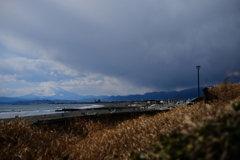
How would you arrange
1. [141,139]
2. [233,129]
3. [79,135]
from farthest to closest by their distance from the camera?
1. [79,135]
2. [141,139]
3. [233,129]

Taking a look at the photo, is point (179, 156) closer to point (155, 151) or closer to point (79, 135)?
point (155, 151)

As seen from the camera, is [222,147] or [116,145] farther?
[116,145]

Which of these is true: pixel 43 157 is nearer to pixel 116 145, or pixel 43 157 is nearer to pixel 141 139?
pixel 116 145

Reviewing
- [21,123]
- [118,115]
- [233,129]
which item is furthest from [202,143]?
[118,115]

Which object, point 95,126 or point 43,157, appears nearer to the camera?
point 43,157

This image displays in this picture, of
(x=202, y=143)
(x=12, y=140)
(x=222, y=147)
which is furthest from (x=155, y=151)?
(x=12, y=140)

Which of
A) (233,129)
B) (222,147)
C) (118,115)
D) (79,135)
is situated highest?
(233,129)

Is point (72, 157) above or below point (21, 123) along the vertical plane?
below

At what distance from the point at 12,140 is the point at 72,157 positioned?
270 centimetres

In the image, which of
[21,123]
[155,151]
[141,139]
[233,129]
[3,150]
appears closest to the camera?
[233,129]

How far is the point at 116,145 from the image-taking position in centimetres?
699

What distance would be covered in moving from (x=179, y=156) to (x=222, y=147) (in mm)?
538

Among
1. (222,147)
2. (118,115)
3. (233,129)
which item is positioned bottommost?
(118,115)

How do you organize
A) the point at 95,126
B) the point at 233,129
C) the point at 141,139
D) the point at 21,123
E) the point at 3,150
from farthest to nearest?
the point at 95,126
the point at 21,123
the point at 141,139
the point at 3,150
the point at 233,129
